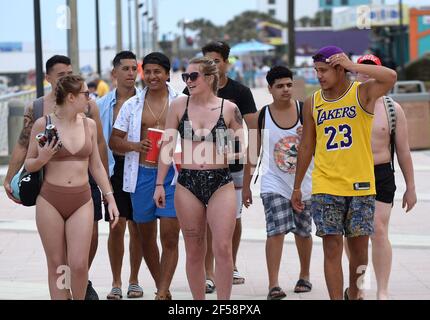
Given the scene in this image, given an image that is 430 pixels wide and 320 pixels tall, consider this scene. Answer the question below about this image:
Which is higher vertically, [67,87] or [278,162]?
[67,87]

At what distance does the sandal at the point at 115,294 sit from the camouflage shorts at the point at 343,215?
2.04 meters

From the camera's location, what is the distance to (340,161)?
23.1 ft

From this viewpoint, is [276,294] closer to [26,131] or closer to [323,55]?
[323,55]

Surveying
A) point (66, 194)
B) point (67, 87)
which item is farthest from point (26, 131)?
point (66, 194)

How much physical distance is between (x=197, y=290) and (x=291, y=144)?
5.72ft

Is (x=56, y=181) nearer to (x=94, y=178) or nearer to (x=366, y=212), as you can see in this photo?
(x=94, y=178)

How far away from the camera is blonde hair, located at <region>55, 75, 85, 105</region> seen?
699cm

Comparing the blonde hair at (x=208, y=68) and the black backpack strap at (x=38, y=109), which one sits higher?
the blonde hair at (x=208, y=68)

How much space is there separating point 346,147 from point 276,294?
5.93 ft

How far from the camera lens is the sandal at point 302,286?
28.4 ft

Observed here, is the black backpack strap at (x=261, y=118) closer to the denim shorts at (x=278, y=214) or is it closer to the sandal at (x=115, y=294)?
the denim shorts at (x=278, y=214)

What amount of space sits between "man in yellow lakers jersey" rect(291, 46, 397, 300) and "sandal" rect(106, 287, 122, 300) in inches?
79.2

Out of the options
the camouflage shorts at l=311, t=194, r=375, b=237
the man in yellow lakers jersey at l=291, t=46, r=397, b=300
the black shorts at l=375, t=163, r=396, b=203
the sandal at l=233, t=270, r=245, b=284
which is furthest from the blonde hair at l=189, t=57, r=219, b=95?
the sandal at l=233, t=270, r=245, b=284

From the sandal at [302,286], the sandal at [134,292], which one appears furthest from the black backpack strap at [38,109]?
the sandal at [302,286]
